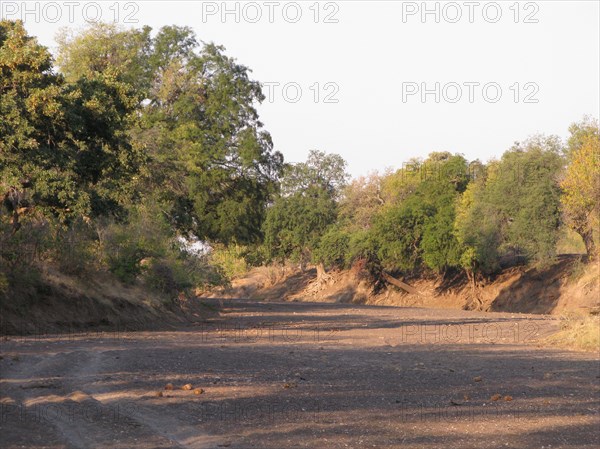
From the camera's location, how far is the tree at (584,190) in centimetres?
4734

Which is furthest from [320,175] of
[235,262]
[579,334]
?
[579,334]

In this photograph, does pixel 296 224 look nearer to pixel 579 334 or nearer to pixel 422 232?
pixel 422 232

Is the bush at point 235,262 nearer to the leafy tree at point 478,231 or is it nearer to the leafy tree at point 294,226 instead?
the leafy tree at point 294,226

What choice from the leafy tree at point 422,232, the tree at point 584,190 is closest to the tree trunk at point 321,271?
the leafy tree at point 422,232

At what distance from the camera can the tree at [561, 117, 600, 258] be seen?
47.3m

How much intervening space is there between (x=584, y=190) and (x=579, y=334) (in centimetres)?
2832

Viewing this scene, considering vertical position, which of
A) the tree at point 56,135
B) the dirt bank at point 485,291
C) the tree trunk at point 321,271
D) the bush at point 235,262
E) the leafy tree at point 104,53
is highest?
the leafy tree at point 104,53

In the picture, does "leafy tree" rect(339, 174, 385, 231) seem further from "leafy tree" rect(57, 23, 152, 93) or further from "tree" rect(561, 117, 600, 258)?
"leafy tree" rect(57, 23, 152, 93)

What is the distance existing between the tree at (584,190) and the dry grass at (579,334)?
25.5 m

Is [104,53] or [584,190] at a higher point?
[104,53]

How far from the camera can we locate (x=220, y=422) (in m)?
10.2

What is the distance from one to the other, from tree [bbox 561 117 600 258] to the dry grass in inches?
1003

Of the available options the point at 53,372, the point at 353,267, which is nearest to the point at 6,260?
the point at 53,372

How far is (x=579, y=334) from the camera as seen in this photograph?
21344 millimetres
